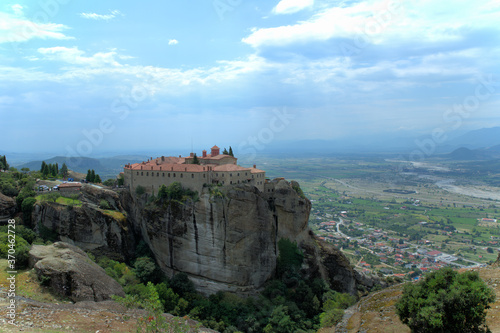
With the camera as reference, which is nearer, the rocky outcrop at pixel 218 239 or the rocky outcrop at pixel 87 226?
the rocky outcrop at pixel 87 226

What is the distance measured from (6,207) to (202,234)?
2725 cm

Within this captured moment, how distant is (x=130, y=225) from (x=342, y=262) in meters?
34.6

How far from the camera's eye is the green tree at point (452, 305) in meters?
15.8

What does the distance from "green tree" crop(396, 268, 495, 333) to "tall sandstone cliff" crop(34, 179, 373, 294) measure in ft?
99.9

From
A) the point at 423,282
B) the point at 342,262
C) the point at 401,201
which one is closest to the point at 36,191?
the point at 342,262

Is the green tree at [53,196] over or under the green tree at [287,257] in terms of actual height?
over

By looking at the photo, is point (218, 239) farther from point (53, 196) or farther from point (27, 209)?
point (27, 209)

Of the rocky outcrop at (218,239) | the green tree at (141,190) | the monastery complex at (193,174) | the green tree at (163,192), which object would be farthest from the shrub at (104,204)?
the green tree at (163,192)

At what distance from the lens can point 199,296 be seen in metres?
44.3

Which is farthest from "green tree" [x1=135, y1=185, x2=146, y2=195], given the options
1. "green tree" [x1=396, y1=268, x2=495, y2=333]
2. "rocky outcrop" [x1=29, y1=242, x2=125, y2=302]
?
"green tree" [x1=396, y1=268, x2=495, y2=333]

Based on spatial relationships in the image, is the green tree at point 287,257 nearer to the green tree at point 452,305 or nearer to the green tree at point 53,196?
the green tree at point 452,305

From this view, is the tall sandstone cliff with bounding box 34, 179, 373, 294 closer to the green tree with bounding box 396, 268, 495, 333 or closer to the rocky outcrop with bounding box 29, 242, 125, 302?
the rocky outcrop with bounding box 29, 242, 125, 302

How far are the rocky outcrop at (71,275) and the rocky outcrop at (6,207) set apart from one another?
18493 millimetres

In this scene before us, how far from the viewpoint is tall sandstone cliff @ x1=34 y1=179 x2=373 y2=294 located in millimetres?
45875
